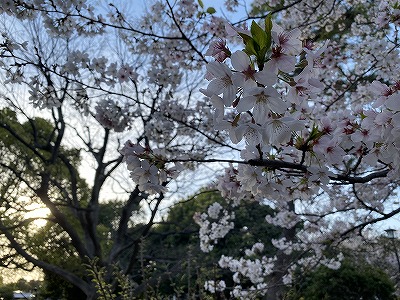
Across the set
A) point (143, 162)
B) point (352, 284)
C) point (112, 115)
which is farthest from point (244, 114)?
point (352, 284)

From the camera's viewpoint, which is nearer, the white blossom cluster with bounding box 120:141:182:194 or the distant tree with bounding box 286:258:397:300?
the white blossom cluster with bounding box 120:141:182:194

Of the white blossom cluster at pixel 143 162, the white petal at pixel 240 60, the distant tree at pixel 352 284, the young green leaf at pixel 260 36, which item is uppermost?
the distant tree at pixel 352 284

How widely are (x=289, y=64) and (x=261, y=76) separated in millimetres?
89

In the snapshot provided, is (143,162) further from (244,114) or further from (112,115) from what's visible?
(112,115)

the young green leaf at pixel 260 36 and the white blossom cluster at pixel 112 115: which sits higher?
the white blossom cluster at pixel 112 115

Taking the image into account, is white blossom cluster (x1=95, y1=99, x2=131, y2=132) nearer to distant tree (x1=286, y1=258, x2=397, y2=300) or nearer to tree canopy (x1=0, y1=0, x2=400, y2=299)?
tree canopy (x1=0, y1=0, x2=400, y2=299)

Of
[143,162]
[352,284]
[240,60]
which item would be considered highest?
[352,284]

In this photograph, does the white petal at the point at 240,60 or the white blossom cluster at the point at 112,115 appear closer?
the white petal at the point at 240,60

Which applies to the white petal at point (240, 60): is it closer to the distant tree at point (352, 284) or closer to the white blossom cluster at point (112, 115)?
the white blossom cluster at point (112, 115)

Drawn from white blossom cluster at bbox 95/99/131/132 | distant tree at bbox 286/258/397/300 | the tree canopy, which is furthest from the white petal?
distant tree at bbox 286/258/397/300

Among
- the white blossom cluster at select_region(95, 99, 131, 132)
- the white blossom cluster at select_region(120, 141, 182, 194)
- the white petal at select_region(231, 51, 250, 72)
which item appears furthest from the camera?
the white blossom cluster at select_region(95, 99, 131, 132)

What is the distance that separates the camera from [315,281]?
979 cm

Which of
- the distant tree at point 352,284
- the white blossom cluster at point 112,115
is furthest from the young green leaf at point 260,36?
the distant tree at point 352,284

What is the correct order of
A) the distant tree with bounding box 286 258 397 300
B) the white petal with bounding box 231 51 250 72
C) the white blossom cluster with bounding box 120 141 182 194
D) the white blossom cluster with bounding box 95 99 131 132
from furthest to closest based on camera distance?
the distant tree with bounding box 286 258 397 300
the white blossom cluster with bounding box 95 99 131 132
the white blossom cluster with bounding box 120 141 182 194
the white petal with bounding box 231 51 250 72
